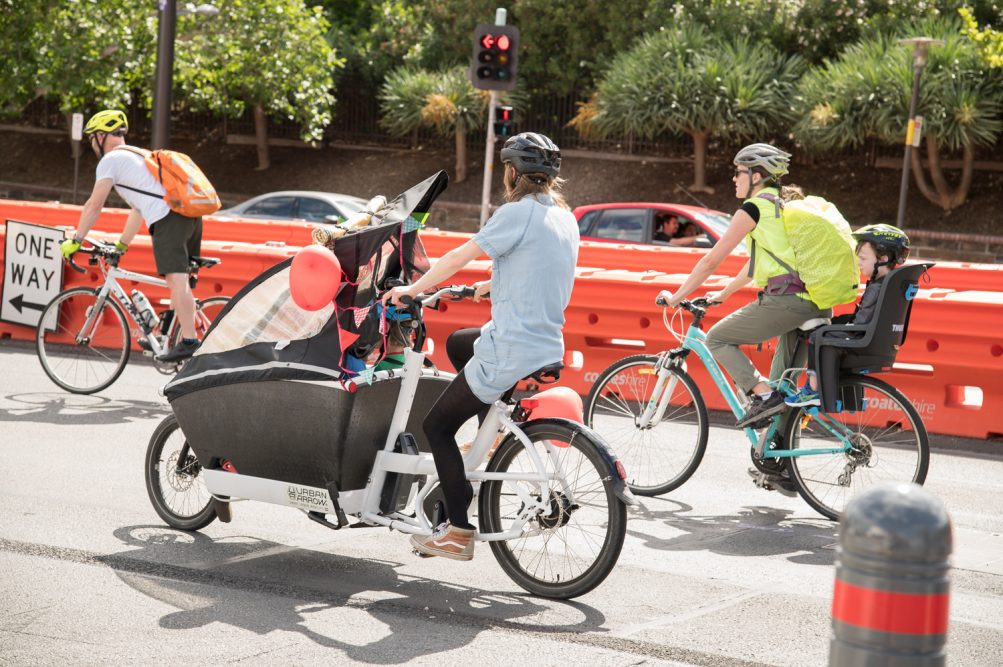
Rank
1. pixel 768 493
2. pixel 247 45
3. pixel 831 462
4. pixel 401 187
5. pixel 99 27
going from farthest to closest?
pixel 401 187 < pixel 247 45 < pixel 99 27 < pixel 768 493 < pixel 831 462

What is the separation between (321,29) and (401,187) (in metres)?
4.34

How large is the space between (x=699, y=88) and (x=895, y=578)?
1088 inches

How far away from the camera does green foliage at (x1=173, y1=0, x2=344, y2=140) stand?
31.3m

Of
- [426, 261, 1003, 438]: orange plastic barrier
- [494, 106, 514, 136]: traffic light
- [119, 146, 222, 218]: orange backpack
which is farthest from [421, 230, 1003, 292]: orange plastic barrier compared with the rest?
[494, 106, 514, 136]: traffic light

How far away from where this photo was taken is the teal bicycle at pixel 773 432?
6883 millimetres

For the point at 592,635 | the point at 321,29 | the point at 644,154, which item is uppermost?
the point at 321,29

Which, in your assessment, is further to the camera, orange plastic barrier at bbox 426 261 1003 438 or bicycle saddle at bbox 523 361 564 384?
orange plastic barrier at bbox 426 261 1003 438

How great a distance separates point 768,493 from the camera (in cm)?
779

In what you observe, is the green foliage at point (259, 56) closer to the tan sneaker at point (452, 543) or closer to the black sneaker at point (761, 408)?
the black sneaker at point (761, 408)

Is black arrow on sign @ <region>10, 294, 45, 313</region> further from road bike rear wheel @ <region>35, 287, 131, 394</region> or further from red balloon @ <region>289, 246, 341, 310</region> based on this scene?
red balloon @ <region>289, 246, 341, 310</region>

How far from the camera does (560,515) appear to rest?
17.2 feet

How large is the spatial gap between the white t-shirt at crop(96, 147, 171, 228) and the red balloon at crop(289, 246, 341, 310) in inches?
180

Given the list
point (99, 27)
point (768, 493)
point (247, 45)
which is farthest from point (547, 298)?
point (247, 45)

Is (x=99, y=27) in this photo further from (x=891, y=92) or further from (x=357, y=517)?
(x=357, y=517)
